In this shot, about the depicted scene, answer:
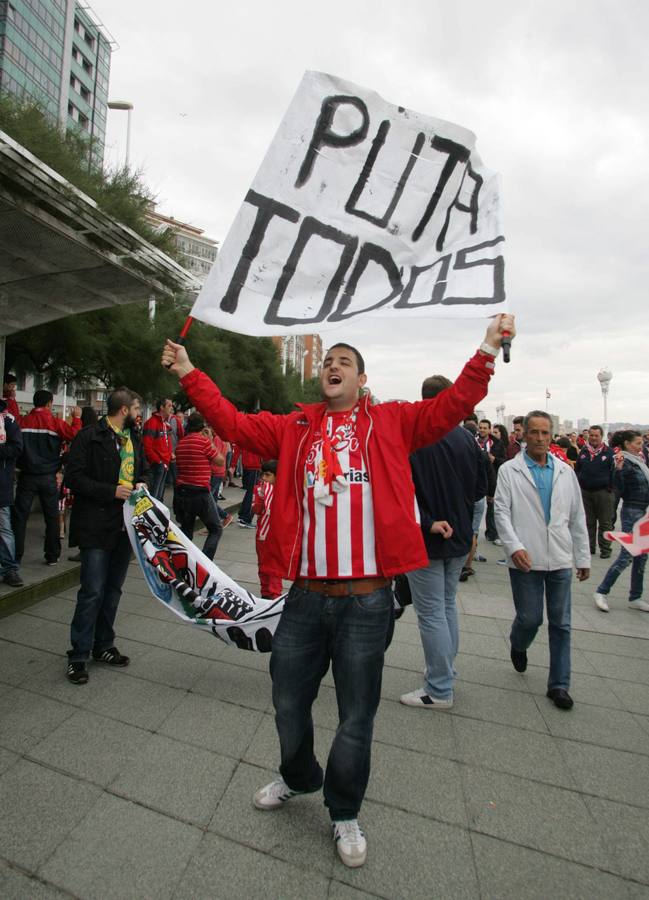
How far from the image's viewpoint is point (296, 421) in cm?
248

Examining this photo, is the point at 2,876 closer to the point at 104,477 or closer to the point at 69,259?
the point at 104,477

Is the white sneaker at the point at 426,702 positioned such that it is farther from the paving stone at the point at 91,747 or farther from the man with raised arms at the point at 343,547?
the paving stone at the point at 91,747

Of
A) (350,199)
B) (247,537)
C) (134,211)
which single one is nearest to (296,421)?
(350,199)

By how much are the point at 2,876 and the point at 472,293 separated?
121 inches

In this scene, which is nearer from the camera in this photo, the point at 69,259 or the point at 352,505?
the point at 352,505

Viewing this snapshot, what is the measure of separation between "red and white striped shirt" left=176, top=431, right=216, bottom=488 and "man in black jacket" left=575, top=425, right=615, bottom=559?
6.35 metres

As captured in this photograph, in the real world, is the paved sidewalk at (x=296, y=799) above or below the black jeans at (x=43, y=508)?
below

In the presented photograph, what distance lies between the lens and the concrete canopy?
4.61 metres

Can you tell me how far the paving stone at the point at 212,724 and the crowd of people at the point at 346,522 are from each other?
0.57 meters

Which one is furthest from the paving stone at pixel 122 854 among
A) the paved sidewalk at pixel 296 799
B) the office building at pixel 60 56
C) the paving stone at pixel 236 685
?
the office building at pixel 60 56

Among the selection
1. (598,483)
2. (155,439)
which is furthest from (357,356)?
(598,483)

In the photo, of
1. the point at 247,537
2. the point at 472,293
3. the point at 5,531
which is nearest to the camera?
the point at 472,293

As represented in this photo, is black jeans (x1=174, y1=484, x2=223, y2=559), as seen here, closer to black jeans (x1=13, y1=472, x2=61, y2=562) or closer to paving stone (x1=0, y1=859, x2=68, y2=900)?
black jeans (x1=13, y1=472, x2=61, y2=562)

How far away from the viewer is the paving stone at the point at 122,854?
203cm
